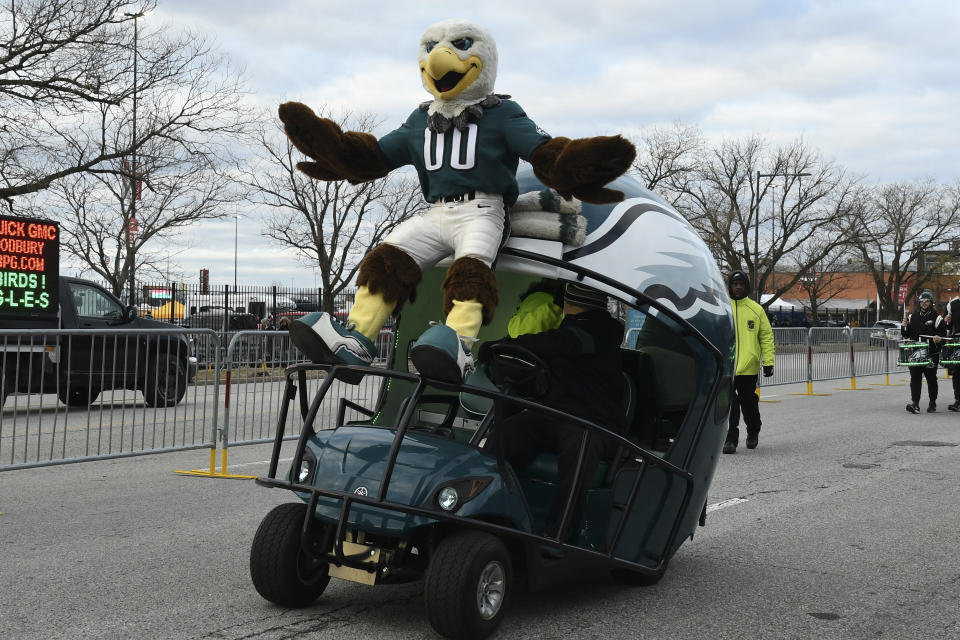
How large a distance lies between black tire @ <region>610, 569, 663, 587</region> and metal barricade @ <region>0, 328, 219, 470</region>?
14.4 feet

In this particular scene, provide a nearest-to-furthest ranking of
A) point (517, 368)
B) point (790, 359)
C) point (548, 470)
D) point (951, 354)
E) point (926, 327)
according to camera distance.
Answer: point (517, 368) → point (548, 470) → point (926, 327) → point (951, 354) → point (790, 359)

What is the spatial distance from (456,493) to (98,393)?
5109mm

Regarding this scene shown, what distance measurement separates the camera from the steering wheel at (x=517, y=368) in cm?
424

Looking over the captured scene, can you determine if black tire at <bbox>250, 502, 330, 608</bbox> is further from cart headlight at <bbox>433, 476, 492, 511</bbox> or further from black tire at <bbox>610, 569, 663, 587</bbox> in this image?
black tire at <bbox>610, 569, 663, 587</bbox>

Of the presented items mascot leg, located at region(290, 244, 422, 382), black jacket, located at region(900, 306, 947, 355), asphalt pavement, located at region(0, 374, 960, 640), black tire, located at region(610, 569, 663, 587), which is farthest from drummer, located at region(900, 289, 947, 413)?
mascot leg, located at region(290, 244, 422, 382)

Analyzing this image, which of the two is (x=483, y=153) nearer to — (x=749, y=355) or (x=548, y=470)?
(x=548, y=470)

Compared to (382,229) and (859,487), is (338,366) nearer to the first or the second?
(859,487)

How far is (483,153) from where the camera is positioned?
4.44m

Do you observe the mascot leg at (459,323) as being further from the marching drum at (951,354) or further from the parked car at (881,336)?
the parked car at (881,336)

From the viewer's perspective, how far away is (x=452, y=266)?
4.17 meters

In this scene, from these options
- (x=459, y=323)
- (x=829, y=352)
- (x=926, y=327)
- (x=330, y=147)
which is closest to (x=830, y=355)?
(x=829, y=352)

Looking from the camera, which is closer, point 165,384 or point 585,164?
point 585,164

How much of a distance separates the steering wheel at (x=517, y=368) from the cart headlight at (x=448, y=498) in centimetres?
62

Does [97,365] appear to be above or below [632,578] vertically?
above
